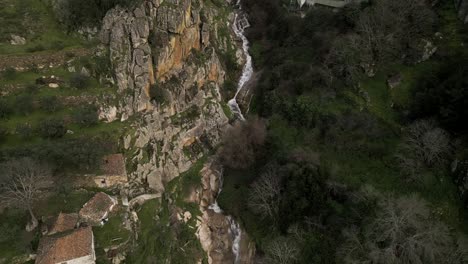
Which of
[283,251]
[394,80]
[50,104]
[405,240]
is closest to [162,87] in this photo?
[50,104]

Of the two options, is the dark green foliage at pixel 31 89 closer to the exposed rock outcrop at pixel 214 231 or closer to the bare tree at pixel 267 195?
the exposed rock outcrop at pixel 214 231

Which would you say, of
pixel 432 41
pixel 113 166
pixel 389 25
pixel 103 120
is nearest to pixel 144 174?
pixel 113 166

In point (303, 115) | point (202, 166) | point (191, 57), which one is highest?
point (191, 57)

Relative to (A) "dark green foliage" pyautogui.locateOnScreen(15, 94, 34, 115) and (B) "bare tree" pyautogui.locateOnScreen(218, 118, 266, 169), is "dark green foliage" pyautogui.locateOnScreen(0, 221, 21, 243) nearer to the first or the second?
(A) "dark green foliage" pyautogui.locateOnScreen(15, 94, 34, 115)

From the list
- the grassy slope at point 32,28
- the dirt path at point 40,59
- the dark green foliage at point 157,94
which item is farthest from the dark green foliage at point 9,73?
the dark green foliage at point 157,94

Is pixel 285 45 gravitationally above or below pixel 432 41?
below

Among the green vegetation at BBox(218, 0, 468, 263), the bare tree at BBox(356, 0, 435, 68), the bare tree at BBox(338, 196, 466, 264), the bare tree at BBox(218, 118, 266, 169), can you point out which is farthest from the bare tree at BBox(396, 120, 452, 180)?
the bare tree at BBox(218, 118, 266, 169)

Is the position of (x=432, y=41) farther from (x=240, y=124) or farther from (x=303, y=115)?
(x=240, y=124)
